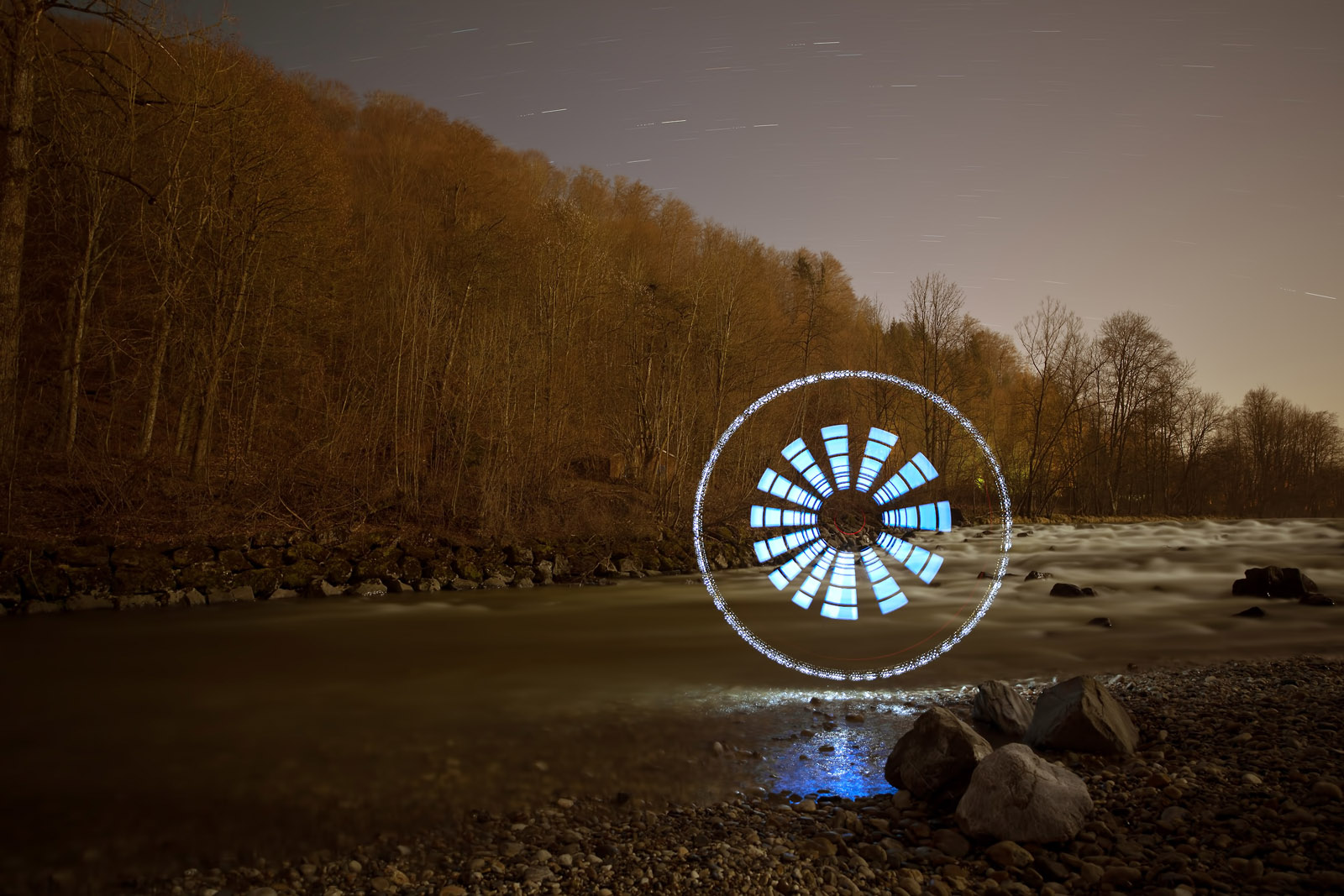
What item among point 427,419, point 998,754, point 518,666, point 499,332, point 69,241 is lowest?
point 518,666

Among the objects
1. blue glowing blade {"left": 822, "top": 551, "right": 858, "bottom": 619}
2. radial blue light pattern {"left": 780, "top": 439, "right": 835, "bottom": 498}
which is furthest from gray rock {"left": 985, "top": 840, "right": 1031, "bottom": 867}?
radial blue light pattern {"left": 780, "top": 439, "right": 835, "bottom": 498}

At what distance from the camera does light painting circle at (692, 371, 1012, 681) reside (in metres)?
14.0

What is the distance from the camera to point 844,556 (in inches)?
931

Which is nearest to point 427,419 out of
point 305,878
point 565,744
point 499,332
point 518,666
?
point 499,332

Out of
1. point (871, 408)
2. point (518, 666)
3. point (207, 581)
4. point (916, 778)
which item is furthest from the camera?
point (871, 408)

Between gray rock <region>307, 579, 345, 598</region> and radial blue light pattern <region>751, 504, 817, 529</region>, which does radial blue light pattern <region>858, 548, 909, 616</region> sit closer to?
radial blue light pattern <region>751, 504, 817, 529</region>

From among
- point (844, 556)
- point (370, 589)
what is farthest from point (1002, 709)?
point (844, 556)

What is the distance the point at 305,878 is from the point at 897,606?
13969 millimetres

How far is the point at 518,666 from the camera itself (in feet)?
33.3

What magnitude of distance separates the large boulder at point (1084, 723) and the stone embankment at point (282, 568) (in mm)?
12758

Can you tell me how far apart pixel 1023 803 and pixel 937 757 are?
83cm

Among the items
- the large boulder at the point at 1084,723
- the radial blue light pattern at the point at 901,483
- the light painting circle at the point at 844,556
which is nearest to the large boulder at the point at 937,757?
the large boulder at the point at 1084,723

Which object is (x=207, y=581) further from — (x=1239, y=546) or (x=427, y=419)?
(x=1239, y=546)

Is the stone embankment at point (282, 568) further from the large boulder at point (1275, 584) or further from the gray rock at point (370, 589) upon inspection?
the large boulder at point (1275, 584)
